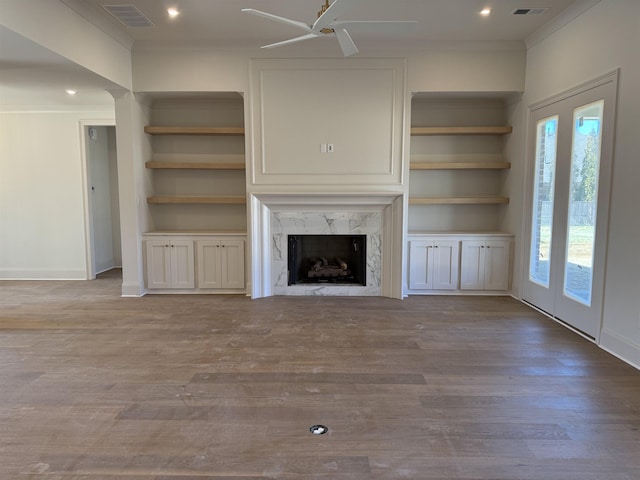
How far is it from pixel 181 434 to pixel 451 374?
187cm

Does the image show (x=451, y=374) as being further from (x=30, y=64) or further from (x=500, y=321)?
(x=30, y=64)

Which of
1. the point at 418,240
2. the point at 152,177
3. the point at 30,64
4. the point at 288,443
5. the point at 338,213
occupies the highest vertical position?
the point at 30,64

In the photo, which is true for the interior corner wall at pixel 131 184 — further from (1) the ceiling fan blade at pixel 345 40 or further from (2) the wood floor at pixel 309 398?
(1) the ceiling fan blade at pixel 345 40

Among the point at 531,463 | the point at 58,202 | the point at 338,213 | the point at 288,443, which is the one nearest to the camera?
the point at 531,463

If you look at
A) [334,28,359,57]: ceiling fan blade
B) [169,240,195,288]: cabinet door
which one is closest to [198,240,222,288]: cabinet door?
[169,240,195,288]: cabinet door

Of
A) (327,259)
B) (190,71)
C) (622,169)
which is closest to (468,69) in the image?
(622,169)

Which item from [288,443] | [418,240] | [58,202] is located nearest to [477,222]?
[418,240]

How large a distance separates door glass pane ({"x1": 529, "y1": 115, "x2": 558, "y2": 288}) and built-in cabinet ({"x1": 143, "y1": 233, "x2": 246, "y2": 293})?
11.7 feet

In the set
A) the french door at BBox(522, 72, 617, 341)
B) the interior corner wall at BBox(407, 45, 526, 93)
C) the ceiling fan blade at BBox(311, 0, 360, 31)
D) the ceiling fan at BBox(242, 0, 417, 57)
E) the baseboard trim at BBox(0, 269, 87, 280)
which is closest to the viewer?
the ceiling fan blade at BBox(311, 0, 360, 31)

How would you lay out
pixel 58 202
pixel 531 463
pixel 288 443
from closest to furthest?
pixel 531 463
pixel 288 443
pixel 58 202

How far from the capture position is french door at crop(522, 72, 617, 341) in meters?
3.39

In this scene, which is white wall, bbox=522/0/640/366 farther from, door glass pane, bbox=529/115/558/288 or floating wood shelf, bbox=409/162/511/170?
floating wood shelf, bbox=409/162/511/170

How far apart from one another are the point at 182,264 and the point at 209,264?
36 cm

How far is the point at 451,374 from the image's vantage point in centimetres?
285
